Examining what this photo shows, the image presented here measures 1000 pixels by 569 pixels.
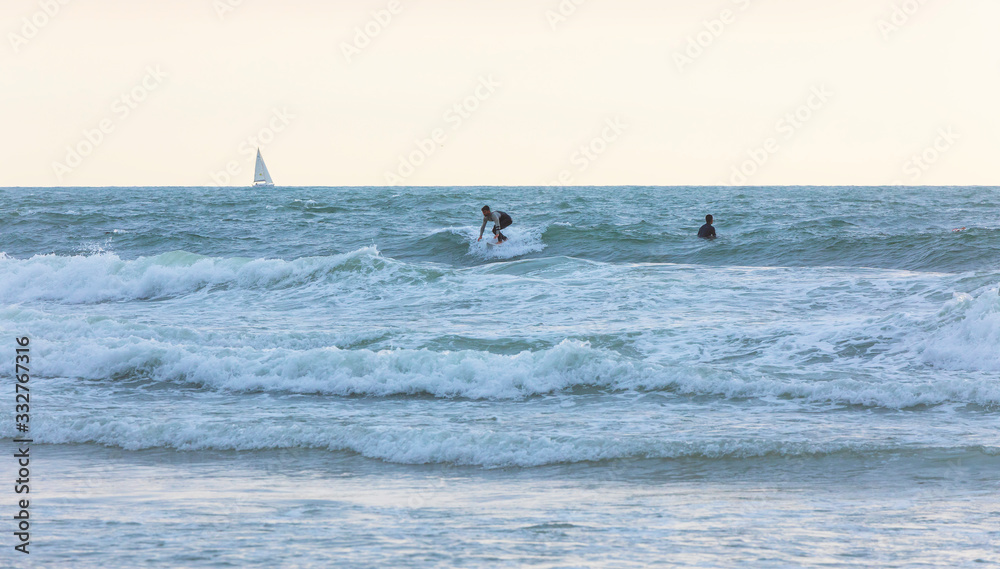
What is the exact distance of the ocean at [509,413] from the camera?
445 cm

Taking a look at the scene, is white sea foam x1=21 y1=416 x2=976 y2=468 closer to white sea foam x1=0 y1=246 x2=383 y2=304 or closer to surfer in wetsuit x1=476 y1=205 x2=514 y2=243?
white sea foam x1=0 y1=246 x2=383 y2=304

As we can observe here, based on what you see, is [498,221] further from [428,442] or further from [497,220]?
[428,442]

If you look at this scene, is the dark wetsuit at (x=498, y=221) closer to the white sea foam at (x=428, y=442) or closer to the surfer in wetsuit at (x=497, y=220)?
the surfer in wetsuit at (x=497, y=220)

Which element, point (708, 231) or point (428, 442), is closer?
point (428, 442)

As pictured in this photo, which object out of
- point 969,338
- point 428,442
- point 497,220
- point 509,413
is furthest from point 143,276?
point 969,338

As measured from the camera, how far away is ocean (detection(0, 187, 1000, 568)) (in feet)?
14.6

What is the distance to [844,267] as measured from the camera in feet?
56.6

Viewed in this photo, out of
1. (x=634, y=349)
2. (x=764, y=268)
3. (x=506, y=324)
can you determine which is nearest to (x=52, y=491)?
(x=634, y=349)

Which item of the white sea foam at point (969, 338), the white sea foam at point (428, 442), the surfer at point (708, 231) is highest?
the surfer at point (708, 231)

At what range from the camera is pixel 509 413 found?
26.2 feet
